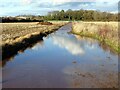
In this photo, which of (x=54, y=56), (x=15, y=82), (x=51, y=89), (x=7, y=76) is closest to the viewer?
(x=51, y=89)

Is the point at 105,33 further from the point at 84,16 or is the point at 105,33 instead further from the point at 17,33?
the point at 84,16

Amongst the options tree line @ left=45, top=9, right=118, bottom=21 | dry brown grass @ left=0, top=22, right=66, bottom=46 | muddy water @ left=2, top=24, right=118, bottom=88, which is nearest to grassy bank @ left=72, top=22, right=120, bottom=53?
muddy water @ left=2, top=24, right=118, bottom=88

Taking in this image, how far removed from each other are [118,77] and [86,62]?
512 centimetres

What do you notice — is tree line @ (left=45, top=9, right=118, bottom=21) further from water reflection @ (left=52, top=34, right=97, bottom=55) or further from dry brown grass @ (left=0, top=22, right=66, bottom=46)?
water reflection @ (left=52, top=34, right=97, bottom=55)

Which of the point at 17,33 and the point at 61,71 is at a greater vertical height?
the point at 17,33

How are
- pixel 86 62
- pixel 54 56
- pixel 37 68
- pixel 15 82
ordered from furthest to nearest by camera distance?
1. pixel 54 56
2. pixel 86 62
3. pixel 37 68
4. pixel 15 82

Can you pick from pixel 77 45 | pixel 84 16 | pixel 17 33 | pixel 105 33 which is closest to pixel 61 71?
pixel 77 45

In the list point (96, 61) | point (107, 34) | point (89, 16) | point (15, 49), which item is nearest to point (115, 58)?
point (96, 61)

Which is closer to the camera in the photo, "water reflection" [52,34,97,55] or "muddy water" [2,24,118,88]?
"muddy water" [2,24,118,88]

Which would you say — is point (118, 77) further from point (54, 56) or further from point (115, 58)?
point (54, 56)

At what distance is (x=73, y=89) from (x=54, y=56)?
1025cm

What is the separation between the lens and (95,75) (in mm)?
15461

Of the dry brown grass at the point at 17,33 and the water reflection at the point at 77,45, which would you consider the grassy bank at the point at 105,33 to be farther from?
the dry brown grass at the point at 17,33

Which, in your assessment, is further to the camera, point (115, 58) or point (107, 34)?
point (107, 34)
